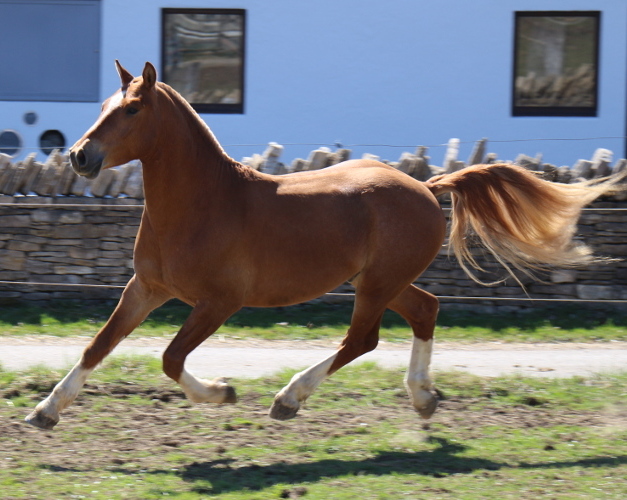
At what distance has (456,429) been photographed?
549 centimetres

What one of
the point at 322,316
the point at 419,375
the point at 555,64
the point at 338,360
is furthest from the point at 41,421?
the point at 555,64

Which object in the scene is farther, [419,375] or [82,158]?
[419,375]

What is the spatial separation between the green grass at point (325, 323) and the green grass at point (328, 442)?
5.46 feet

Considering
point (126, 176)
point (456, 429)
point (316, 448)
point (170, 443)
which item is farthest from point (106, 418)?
point (126, 176)

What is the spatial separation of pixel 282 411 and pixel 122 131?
5.68 feet

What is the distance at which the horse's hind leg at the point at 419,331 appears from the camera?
554 cm

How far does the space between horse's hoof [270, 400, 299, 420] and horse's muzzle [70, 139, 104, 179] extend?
1.60m

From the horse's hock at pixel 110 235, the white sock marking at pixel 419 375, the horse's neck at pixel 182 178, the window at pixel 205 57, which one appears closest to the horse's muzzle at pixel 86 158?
the horse's neck at pixel 182 178

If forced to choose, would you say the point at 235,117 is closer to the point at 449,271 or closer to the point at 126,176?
the point at 126,176

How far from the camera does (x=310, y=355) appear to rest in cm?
751

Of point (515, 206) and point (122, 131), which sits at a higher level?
point (122, 131)

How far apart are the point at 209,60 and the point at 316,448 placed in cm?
741

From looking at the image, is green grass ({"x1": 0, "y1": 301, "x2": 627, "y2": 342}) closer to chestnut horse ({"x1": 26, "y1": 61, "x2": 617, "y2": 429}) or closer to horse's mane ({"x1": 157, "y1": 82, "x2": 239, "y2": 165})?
chestnut horse ({"x1": 26, "y1": 61, "x2": 617, "y2": 429})

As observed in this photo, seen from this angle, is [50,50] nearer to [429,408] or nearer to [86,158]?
[86,158]
